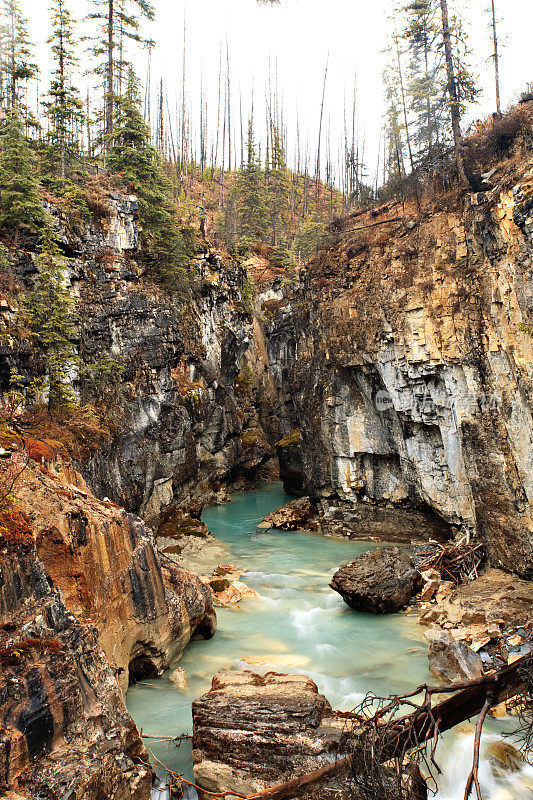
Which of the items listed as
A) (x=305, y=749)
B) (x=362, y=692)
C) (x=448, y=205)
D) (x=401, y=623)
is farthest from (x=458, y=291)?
(x=305, y=749)

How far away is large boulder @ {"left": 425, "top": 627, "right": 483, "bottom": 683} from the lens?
29.4 feet

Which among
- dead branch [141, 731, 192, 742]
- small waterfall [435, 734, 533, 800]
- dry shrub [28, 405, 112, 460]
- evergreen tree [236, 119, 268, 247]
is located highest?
evergreen tree [236, 119, 268, 247]

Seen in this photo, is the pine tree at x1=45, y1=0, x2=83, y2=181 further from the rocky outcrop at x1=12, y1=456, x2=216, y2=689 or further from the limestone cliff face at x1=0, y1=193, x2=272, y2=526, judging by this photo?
the rocky outcrop at x1=12, y1=456, x2=216, y2=689

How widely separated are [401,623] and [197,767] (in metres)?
7.19

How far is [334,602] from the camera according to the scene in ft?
44.9

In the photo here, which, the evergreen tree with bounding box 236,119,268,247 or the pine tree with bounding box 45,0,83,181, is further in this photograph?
the evergreen tree with bounding box 236,119,268,247

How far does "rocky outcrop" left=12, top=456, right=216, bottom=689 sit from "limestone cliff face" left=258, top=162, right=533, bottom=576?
10024 mm

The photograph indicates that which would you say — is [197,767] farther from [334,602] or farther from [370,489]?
[370,489]

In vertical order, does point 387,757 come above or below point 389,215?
below

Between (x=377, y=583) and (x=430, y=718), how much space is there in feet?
34.4

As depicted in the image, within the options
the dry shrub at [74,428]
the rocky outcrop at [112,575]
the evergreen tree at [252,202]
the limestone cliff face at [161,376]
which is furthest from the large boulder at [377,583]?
the evergreen tree at [252,202]

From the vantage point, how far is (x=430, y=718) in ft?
9.44

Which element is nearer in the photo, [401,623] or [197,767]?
[197,767]

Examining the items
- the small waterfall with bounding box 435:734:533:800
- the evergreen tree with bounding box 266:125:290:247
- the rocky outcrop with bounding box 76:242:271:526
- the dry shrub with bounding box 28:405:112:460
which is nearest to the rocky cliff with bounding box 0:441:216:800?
the dry shrub with bounding box 28:405:112:460
